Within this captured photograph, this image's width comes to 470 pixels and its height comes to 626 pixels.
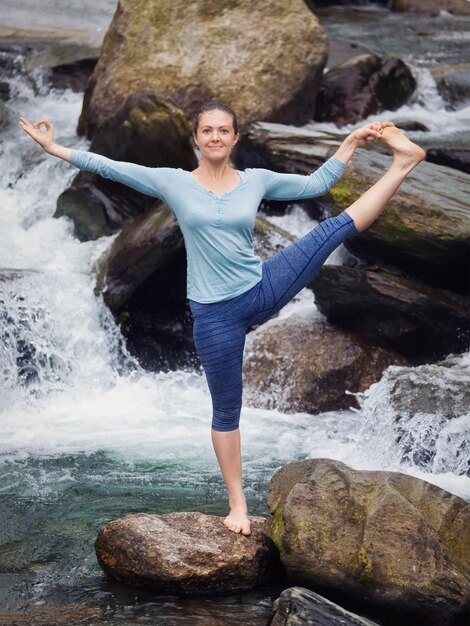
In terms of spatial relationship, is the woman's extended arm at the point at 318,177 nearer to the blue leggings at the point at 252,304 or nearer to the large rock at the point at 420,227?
the blue leggings at the point at 252,304

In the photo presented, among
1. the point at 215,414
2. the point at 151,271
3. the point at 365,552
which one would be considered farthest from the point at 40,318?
the point at 365,552

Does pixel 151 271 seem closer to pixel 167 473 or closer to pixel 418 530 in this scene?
pixel 167 473

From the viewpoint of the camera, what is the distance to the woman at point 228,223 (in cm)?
530

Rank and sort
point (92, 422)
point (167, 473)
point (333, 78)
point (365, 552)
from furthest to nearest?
point (333, 78), point (92, 422), point (167, 473), point (365, 552)

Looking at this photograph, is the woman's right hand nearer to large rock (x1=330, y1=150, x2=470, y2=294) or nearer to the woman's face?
the woman's face

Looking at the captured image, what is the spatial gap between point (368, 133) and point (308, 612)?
2.36m

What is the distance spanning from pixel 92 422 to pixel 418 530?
4.42m

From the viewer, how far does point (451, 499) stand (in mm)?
5641

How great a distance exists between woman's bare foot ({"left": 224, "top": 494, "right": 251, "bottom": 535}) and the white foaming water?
207 cm

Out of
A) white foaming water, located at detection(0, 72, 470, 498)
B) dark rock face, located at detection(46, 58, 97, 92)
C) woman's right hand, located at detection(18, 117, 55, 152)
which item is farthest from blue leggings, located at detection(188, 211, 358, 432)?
dark rock face, located at detection(46, 58, 97, 92)

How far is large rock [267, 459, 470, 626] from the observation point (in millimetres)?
5234

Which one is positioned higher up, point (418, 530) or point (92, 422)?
point (418, 530)

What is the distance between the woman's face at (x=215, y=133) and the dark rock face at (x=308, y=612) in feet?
6.94

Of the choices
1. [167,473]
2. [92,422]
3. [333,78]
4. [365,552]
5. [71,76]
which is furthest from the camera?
[71,76]
